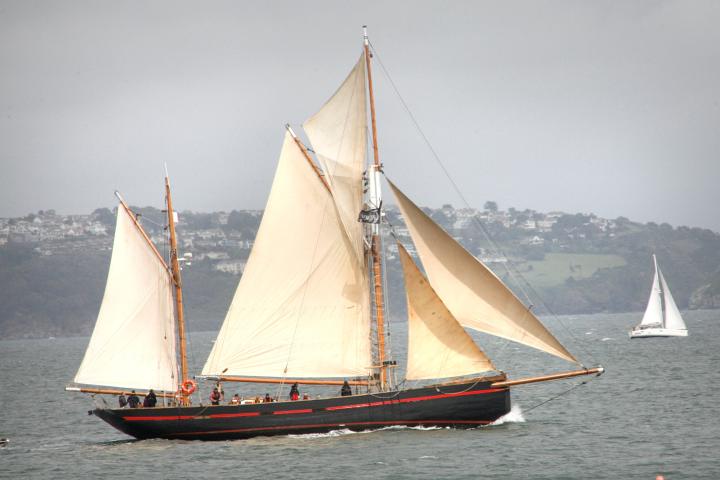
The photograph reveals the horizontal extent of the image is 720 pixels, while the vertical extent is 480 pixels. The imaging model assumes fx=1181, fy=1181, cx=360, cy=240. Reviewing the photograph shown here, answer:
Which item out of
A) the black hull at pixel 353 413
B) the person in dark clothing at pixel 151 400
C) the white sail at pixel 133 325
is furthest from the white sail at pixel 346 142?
the person in dark clothing at pixel 151 400

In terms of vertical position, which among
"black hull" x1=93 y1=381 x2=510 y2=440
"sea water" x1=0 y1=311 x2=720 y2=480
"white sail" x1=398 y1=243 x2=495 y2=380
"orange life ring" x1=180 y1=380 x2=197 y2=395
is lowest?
"sea water" x1=0 y1=311 x2=720 y2=480

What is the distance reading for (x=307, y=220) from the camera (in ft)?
181

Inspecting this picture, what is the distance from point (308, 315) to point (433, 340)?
615 cm

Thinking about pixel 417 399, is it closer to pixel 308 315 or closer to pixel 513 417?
pixel 308 315

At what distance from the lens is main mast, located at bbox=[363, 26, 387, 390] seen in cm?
5416

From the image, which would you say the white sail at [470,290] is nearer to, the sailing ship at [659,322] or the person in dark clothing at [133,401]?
the person in dark clothing at [133,401]

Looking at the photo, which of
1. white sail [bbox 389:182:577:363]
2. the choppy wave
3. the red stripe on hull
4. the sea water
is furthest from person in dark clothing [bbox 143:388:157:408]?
the choppy wave

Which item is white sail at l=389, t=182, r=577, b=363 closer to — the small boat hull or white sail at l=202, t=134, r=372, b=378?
white sail at l=202, t=134, r=372, b=378

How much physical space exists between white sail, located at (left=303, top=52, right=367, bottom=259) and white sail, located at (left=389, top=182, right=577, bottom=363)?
2.84m

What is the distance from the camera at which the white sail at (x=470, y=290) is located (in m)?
Answer: 51.1

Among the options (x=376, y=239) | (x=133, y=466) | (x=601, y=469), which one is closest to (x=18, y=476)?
(x=133, y=466)

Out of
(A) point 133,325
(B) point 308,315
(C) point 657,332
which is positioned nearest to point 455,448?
(B) point 308,315

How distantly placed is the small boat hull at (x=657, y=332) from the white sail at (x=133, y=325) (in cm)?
10084

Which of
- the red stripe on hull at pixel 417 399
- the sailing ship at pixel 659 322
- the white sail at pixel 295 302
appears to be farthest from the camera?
the sailing ship at pixel 659 322
